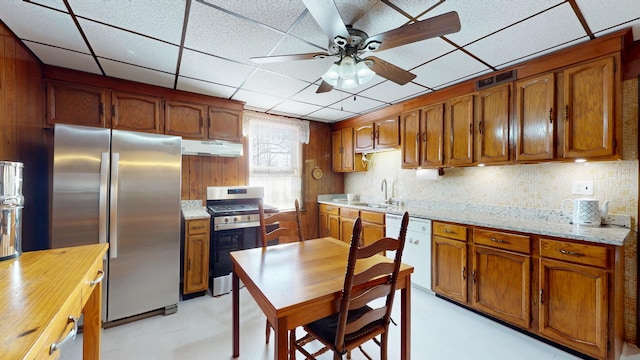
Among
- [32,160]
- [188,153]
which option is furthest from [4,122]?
[188,153]

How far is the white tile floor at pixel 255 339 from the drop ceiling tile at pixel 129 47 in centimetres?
234

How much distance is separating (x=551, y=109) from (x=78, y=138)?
395 centimetres

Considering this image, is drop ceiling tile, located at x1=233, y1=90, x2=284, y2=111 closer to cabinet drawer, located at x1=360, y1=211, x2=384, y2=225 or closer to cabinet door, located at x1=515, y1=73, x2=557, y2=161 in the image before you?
cabinet drawer, located at x1=360, y1=211, x2=384, y2=225

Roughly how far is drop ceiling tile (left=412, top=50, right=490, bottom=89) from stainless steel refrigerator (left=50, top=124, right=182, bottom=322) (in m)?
2.53

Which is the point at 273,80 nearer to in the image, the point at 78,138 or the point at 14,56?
the point at 78,138

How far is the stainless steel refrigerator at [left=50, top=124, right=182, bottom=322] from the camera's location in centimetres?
212

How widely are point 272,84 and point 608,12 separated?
102 inches

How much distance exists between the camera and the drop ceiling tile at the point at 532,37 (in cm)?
163

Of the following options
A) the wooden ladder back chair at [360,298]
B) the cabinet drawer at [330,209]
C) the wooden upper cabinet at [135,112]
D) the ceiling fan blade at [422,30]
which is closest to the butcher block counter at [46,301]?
the wooden ladder back chair at [360,298]

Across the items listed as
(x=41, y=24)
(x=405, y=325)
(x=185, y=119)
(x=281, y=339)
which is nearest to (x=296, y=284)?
(x=281, y=339)

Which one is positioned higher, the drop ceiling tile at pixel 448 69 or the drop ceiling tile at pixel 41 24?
the drop ceiling tile at pixel 41 24

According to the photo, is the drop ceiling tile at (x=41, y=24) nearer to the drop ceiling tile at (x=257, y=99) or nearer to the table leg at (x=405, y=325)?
the drop ceiling tile at (x=257, y=99)

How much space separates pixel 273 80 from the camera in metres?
2.68

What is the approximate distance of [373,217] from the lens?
3.43m
